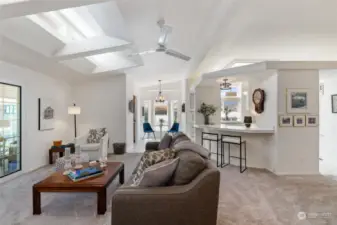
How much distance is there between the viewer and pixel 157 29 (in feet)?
12.7

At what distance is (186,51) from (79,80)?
371cm

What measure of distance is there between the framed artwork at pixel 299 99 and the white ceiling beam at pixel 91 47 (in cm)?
348

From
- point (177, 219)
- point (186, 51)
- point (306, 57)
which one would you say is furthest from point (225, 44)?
point (177, 219)

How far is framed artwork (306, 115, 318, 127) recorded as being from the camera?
4688 mm

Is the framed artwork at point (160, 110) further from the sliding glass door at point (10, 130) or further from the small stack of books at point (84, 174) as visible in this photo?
the small stack of books at point (84, 174)

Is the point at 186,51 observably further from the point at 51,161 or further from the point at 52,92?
the point at 51,161

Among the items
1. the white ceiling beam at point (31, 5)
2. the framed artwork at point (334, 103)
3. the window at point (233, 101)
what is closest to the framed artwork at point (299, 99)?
the framed artwork at point (334, 103)

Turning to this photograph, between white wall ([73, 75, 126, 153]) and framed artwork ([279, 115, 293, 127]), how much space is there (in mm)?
4538

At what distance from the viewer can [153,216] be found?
2008mm

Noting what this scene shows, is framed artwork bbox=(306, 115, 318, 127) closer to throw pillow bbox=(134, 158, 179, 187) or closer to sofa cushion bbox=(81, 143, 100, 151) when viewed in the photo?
throw pillow bbox=(134, 158, 179, 187)

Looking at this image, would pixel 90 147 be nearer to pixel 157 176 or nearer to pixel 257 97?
pixel 157 176

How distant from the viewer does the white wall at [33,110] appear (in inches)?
181

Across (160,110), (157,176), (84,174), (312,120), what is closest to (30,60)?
(84,174)

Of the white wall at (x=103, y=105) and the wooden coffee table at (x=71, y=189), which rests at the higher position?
the white wall at (x=103, y=105)
